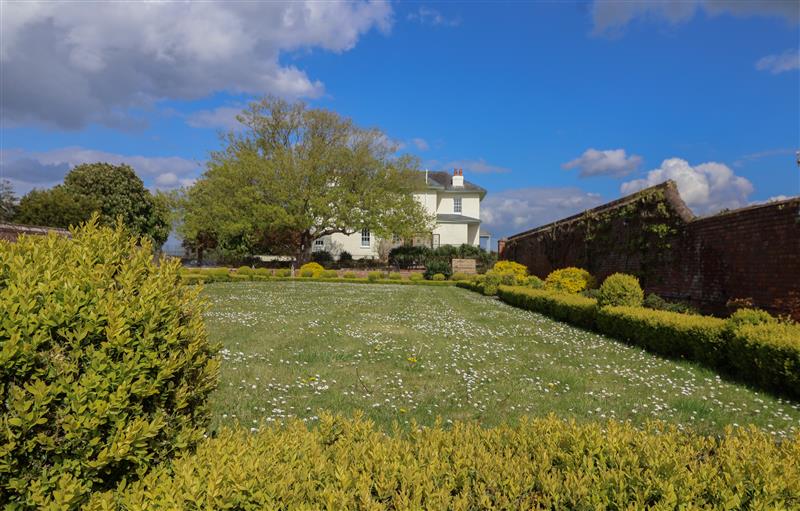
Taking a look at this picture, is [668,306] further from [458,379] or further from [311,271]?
[311,271]

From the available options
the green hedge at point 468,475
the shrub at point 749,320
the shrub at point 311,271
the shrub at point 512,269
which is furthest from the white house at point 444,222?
the green hedge at point 468,475

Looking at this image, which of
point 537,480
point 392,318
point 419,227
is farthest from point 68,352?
point 419,227

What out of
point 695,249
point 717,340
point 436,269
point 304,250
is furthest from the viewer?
point 304,250

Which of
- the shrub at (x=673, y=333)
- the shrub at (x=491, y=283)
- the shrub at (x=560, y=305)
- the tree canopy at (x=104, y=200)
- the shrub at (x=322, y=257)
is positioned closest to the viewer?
the shrub at (x=673, y=333)

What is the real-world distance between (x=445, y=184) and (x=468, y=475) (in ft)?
157

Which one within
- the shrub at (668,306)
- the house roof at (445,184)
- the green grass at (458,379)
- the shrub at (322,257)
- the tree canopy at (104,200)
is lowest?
the green grass at (458,379)

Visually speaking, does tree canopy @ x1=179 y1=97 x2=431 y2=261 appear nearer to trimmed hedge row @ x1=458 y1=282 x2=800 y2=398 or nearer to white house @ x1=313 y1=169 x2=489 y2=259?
white house @ x1=313 y1=169 x2=489 y2=259

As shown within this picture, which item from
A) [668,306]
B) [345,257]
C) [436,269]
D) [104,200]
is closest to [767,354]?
[668,306]

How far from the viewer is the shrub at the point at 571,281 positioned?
16.2m

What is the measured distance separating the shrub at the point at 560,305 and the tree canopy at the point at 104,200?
27506 millimetres

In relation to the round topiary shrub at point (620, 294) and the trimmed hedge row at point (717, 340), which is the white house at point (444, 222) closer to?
the round topiary shrub at point (620, 294)

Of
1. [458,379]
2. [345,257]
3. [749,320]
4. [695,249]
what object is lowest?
[458,379]

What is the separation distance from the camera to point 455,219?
4472 cm

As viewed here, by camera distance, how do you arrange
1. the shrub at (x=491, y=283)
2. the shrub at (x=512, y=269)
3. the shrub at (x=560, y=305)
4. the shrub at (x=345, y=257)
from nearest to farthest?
the shrub at (x=560, y=305), the shrub at (x=491, y=283), the shrub at (x=512, y=269), the shrub at (x=345, y=257)
